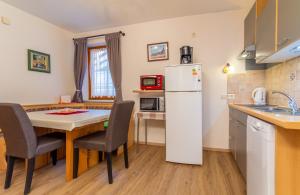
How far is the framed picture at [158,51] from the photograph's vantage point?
127 inches

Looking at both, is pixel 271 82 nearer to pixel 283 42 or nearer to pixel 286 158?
pixel 283 42

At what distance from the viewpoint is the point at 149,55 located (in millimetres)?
3350

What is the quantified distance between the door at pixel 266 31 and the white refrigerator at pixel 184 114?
2.50 ft

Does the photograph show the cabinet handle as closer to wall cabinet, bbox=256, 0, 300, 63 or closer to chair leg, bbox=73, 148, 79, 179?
wall cabinet, bbox=256, 0, 300, 63

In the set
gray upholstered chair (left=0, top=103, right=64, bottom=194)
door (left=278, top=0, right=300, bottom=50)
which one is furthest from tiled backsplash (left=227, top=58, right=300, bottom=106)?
gray upholstered chair (left=0, top=103, right=64, bottom=194)

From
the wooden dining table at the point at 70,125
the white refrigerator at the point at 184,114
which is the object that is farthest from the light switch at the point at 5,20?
the white refrigerator at the point at 184,114

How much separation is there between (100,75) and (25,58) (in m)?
1.43

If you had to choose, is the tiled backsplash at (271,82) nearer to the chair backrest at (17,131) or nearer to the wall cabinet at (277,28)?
the wall cabinet at (277,28)

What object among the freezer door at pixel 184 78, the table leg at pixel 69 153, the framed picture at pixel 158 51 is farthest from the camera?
the framed picture at pixel 158 51

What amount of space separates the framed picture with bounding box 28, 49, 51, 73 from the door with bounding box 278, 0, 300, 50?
3660 mm

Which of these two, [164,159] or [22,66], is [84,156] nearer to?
[164,159]

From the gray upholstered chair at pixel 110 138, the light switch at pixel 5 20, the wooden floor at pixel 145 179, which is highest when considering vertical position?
the light switch at pixel 5 20

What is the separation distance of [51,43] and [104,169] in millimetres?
2790

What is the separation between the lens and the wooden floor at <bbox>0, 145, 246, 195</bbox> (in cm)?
178
